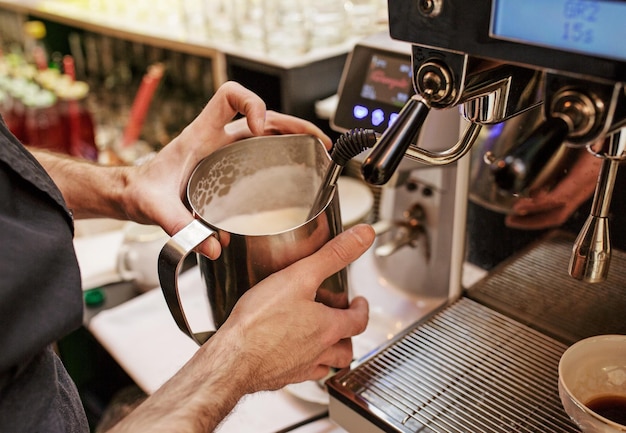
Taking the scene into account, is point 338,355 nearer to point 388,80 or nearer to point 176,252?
point 176,252

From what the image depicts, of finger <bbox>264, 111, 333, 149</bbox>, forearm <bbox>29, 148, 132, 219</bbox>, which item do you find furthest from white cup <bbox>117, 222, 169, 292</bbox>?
finger <bbox>264, 111, 333, 149</bbox>

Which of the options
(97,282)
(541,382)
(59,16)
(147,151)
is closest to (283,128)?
(541,382)

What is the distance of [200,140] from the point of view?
0.78 m

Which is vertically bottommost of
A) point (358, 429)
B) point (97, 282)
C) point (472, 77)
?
point (97, 282)

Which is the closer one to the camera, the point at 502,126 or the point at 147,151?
the point at 502,126

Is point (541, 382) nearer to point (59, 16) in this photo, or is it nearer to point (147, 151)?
point (147, 151)

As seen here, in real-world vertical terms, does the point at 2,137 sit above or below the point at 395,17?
below

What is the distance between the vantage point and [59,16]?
2059 mm

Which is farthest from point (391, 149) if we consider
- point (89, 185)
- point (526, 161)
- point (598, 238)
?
point (89, 185)

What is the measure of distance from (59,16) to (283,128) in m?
1.64

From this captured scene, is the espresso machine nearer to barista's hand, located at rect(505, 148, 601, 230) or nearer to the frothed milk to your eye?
barista's hand, located at rect(505, 148, 601, 230)

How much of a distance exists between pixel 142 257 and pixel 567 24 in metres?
0.99

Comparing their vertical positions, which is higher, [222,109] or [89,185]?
[222,109]

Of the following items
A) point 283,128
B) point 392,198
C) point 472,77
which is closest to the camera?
point 472,77
